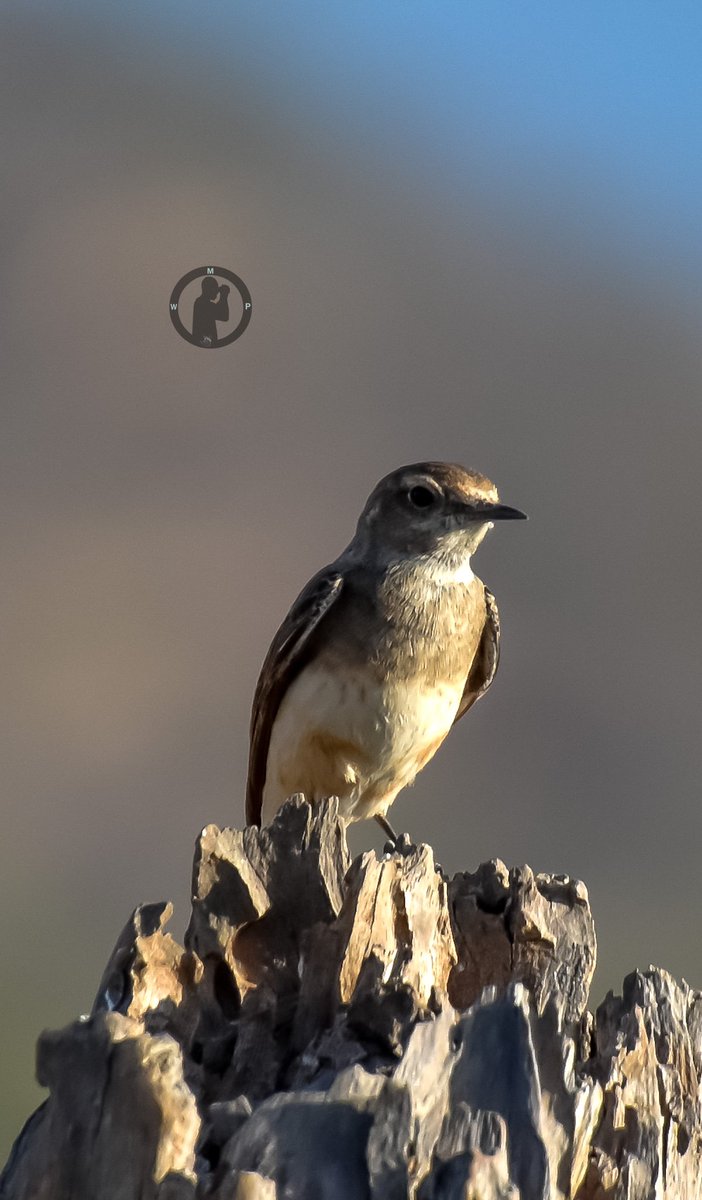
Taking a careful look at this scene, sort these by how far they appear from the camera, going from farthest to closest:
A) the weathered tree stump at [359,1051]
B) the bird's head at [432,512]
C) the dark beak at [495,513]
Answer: the bird's head at [432,512] → the dark beak at [495,513] → the weathered tree stump at [359,1051]

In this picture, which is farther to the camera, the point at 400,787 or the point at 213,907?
the point at 400,787

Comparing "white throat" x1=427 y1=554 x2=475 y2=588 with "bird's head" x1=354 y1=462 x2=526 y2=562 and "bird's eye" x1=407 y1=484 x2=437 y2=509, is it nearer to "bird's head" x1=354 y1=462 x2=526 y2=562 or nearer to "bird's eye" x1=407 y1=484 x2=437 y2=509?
"bird's head" x1=354 y1=462 x2=526 y2=562

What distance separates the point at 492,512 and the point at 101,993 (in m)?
5.18

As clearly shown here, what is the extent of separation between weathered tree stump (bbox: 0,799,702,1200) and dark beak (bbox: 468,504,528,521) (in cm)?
362

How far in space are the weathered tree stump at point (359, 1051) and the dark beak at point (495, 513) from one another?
3.62 m

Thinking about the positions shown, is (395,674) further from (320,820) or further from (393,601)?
(320,820)

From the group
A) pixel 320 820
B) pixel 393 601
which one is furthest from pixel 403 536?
pixel 320 820

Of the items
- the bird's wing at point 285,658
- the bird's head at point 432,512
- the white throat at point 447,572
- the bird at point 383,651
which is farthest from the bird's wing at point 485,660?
the bird's wing at point 285,658

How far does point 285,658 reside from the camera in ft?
35.1

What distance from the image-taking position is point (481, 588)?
36.4 ft

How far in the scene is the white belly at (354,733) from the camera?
10.1 meters

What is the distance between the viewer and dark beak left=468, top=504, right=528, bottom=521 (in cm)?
999

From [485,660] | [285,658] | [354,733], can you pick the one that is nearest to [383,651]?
[354,733]

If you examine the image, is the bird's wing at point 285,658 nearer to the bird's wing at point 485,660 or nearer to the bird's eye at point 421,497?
the bird's eye at point 421,497
